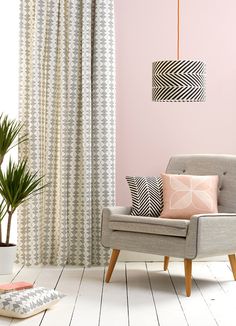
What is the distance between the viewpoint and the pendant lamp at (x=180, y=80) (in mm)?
4539

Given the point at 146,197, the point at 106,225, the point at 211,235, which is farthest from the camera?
the point at 146,197

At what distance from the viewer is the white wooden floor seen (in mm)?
3574

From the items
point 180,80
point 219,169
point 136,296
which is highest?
point 180,80

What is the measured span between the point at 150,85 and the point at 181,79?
101 cm

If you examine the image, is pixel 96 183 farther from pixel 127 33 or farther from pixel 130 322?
pixel 130 322

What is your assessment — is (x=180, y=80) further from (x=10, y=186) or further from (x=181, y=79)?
(x=10, y=186)

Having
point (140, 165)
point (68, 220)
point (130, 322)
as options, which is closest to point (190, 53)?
point (140, 165)

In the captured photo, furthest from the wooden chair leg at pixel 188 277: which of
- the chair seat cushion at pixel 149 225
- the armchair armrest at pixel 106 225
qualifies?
the armchair armrest at pixel 106 225

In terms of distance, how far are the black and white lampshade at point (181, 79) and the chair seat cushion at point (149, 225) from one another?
84 centimetres

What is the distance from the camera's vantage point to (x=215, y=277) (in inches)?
190

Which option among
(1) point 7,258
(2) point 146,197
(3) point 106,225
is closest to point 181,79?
(2) point 146,197

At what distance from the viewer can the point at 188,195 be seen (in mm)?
4688

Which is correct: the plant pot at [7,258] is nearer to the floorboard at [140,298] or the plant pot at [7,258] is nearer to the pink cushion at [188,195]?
the floorboard at [140,298]

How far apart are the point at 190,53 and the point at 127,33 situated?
0.53m
